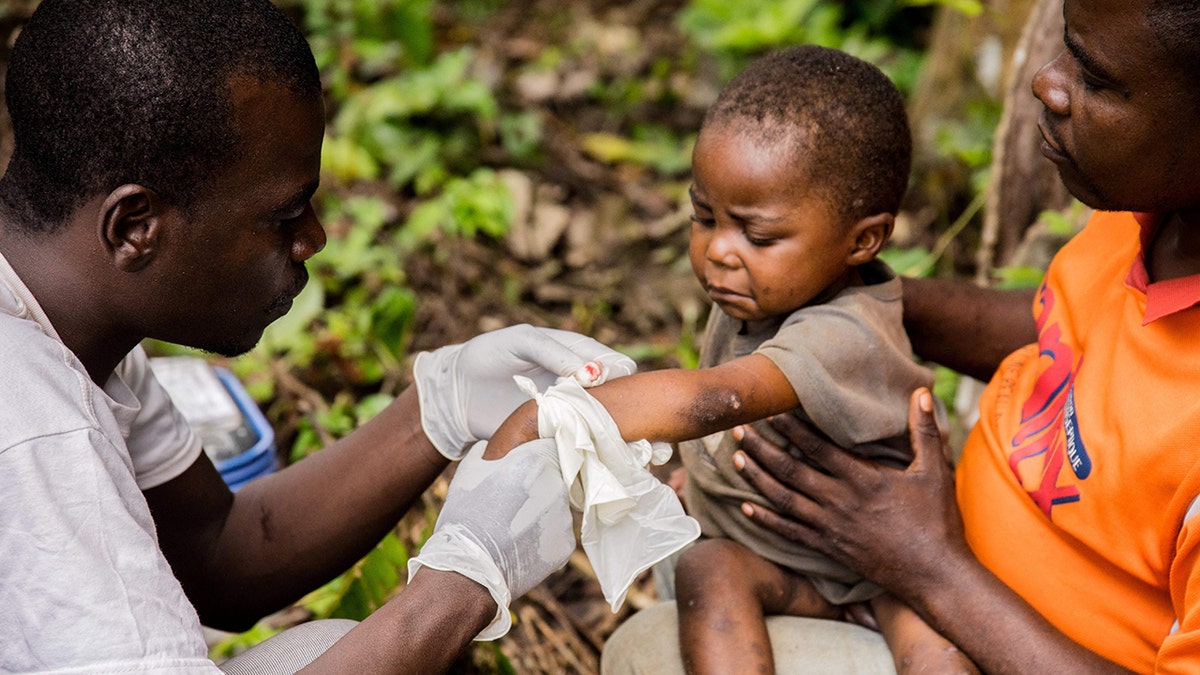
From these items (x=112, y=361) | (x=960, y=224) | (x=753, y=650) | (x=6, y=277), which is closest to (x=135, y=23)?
(x=6, y=277)

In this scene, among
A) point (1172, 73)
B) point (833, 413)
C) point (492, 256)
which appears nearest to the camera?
point (1172, 73)

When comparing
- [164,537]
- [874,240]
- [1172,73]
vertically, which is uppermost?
[1172,73]

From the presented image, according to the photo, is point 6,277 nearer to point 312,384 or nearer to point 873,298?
point 873,298

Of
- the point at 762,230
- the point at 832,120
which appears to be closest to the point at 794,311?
the point at 762,230

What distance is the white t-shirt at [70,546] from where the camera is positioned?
1.29 m

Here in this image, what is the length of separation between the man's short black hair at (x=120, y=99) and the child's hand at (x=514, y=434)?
595mm

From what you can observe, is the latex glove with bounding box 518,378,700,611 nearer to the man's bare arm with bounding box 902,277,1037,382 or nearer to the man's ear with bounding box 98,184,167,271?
the man's ear with bounding box 98,184,167,271

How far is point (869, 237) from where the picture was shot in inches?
82.7

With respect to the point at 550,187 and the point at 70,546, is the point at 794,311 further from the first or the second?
the point at 550,187

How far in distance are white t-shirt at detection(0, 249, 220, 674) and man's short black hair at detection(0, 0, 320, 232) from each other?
22cm

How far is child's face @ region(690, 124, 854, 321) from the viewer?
1976mm

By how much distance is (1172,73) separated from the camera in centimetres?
147

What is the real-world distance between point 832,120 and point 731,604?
914 mm

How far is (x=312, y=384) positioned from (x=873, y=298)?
7.24 feet
